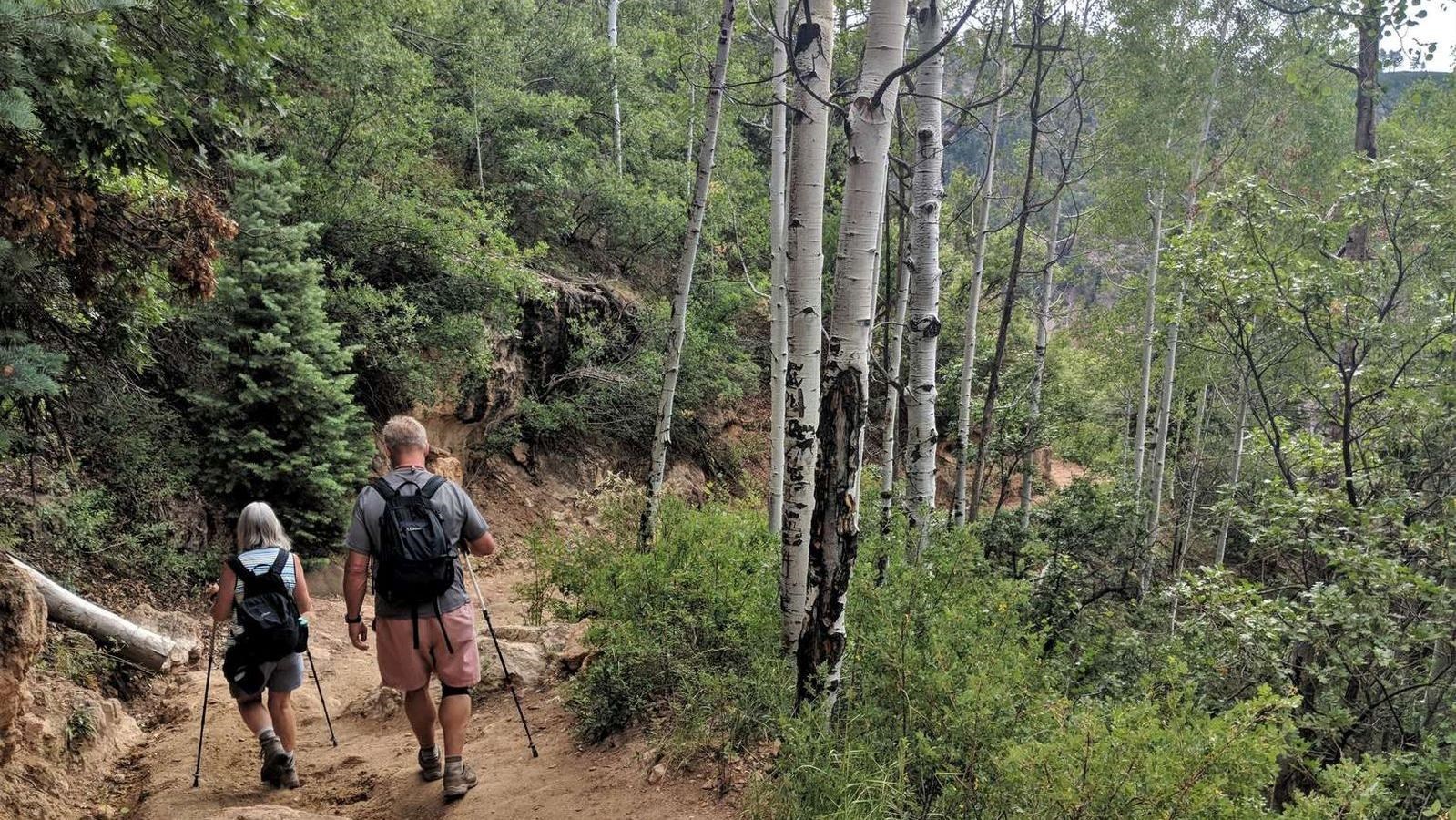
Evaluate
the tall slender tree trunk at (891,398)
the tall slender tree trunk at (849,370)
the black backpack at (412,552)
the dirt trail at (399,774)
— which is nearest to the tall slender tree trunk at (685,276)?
the tall slender tree trunk at (891,398)

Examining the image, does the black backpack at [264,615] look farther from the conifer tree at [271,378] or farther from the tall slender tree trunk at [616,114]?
the tall slender tree trunk at [616,114]

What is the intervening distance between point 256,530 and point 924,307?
484 centimetres

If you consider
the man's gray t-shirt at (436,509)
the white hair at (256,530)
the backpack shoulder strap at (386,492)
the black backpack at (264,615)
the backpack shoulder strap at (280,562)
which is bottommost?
the black backpack at (264,615)

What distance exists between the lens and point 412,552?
3719 millimetres

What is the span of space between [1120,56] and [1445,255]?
307 inches

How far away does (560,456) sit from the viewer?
14.8m

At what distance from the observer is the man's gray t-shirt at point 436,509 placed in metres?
3.76

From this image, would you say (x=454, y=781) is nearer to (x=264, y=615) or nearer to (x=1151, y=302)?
(x=264, y=615)

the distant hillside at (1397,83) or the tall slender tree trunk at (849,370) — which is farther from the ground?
the distant hillside at (1397,83)

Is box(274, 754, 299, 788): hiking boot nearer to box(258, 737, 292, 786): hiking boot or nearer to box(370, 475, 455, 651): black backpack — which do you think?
box(258, 737, 292, 786): hiking boot

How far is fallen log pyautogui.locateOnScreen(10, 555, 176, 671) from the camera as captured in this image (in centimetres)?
575

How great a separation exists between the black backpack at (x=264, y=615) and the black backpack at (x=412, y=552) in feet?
2.95

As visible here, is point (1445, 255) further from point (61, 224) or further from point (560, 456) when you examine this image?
point (560, 456)

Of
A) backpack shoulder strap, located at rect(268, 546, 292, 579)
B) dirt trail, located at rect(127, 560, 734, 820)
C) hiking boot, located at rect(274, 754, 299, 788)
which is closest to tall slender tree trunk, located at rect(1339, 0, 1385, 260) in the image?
dirt trail, located at rect(127, 560, 734, 820)
